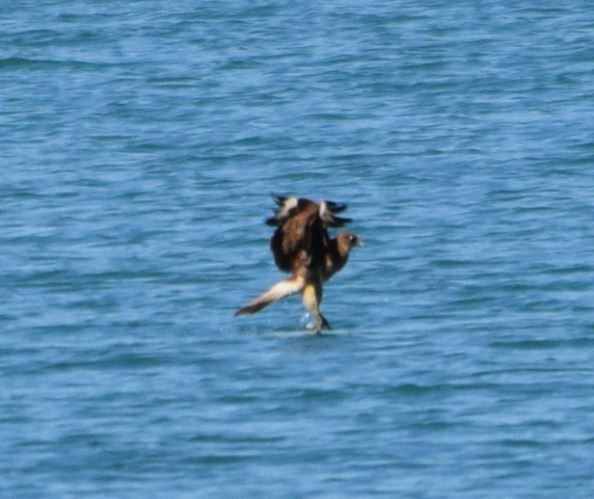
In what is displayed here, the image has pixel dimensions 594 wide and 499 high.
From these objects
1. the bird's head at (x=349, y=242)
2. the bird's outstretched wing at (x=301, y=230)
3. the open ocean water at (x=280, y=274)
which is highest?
the bird's outstretched wing at (x=301, y=230)

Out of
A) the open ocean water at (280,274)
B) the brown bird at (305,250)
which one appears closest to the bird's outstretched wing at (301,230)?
the brown bird at (305,250)


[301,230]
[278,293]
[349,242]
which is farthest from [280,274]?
[301,230]

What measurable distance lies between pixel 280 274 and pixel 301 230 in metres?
2.35

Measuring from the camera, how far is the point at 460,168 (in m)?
20.2

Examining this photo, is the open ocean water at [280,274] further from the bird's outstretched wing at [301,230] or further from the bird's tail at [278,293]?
the bird's outstretched wing at [301,230]

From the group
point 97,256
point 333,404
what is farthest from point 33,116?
point 333,404

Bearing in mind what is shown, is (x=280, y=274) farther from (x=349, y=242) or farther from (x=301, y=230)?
(x=301, y=230)

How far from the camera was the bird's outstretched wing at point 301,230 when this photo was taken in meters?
13.7

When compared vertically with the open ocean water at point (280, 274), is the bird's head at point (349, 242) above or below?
above

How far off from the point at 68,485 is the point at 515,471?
1970 mm

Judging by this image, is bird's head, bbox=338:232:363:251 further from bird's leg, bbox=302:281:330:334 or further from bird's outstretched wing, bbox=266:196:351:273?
bird's leg, bbox=302:281:330:334

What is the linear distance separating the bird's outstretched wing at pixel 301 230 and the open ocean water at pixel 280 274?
47cm

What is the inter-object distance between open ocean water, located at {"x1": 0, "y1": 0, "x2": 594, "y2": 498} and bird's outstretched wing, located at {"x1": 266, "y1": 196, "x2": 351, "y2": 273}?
0.47 metres

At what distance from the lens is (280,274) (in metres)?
16.0
